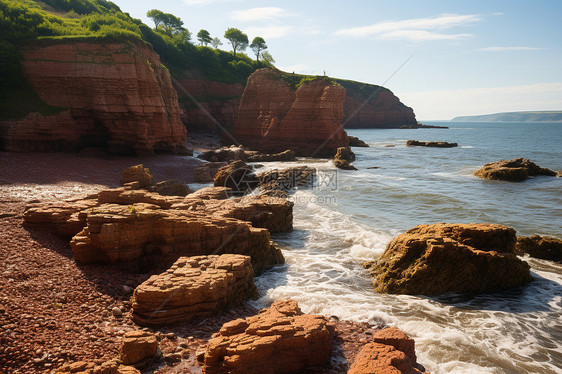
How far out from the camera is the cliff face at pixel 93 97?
24953 millimetres

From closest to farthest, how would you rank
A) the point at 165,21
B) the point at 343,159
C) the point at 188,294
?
the point at 188,294 < the point at 343,159 < the point at 165,21

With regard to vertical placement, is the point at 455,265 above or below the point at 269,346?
below

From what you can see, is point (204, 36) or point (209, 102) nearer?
point (209, 102)

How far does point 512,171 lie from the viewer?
27516mm

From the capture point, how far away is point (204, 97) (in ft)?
202

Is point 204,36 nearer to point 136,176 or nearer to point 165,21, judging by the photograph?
point 165,21

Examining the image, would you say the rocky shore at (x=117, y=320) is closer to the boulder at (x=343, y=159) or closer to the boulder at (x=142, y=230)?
the boulder at (x=142, y=230)

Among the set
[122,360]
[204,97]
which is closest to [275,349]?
[122,360]

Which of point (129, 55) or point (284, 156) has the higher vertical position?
point (129, 55)

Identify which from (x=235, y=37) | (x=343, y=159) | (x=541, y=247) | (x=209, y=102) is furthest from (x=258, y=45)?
(x=541, y=247)

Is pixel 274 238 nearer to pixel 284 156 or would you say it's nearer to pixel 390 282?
pixel 390 282

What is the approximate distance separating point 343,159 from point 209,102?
114 feet

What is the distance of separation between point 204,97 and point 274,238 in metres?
53.8

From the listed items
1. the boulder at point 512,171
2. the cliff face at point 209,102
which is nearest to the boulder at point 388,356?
the boulder at point 512,171
